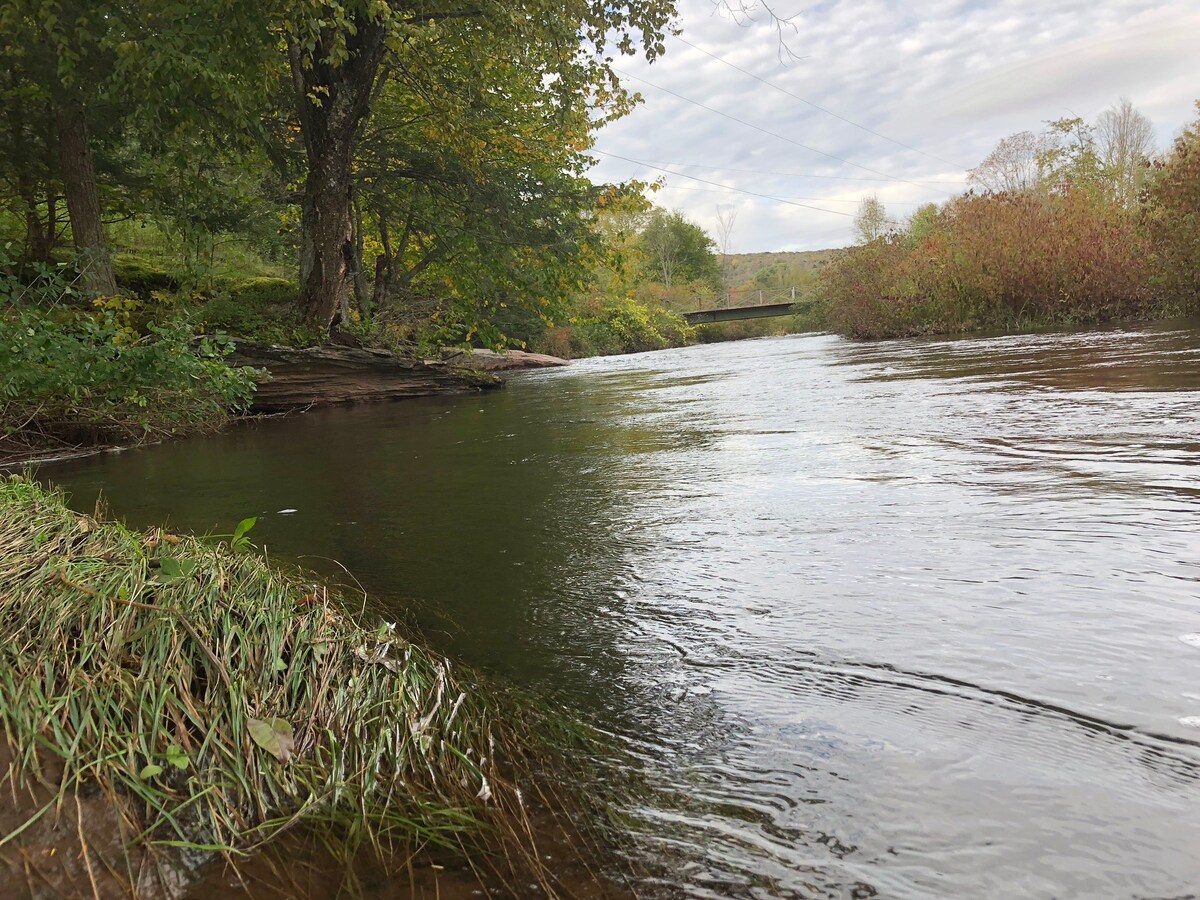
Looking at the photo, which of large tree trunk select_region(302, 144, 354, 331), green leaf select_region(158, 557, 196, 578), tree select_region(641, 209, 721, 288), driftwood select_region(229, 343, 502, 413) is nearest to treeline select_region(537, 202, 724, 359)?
tree select_region(641, 209, 721, 288)

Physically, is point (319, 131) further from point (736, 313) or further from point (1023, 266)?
point (736, 313)

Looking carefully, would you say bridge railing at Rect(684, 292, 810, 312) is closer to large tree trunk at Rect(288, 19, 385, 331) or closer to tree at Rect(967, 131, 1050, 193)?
tree at Rect(967, 131, 1050, 193)

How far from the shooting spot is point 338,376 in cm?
1295

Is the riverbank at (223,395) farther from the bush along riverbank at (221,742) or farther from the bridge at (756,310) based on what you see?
the bridge at (756,310)

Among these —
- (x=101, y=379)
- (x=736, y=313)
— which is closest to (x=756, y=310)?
(x=736, y=313)

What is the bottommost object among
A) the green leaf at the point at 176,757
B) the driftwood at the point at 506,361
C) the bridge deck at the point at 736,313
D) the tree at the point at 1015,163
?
the green leaf at the point at 176,757

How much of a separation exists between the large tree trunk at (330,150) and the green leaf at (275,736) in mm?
11181

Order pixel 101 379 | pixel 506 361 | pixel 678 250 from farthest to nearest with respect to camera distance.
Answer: pixel 678 250 < pixel 506 361 < pixel 101 379

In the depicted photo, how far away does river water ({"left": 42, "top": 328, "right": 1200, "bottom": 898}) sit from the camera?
1263mm

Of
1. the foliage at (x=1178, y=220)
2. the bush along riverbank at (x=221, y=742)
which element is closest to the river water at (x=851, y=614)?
the bush along riverbank at (x=221, y=742)

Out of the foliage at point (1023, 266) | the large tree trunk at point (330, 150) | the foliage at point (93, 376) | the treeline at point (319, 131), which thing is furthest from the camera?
the foliage at point (1023, 266)

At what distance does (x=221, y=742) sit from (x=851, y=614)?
65.4 inches

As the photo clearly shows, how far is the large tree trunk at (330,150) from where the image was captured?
439 inches

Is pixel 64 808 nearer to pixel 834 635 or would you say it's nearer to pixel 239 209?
pixel 834 635
